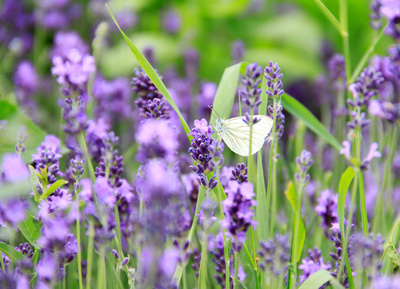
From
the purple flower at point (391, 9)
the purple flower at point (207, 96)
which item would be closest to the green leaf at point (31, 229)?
the purple flower at point (207, 96)

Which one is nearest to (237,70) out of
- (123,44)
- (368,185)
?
(368,185)

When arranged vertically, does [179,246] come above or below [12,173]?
below

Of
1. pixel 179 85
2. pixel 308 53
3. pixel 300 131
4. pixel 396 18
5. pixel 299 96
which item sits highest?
pixel 308 53

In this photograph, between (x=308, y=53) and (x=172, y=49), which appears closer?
(x=172, y=49)

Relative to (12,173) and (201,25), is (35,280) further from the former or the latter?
(201,25)

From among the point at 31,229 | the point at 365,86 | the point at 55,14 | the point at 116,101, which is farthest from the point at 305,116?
the point at 55,14

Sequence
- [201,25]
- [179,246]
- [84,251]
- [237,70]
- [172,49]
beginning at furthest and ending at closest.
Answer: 1. [201,25]
2. [172,49]
3. [84,251]
4. [237,70]
5. [179,246]

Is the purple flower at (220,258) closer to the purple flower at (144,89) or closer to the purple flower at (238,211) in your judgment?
the purple flower at (238,211)
